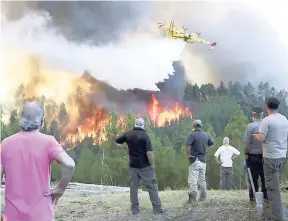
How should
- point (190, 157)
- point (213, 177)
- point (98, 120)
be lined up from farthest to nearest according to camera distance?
point (98, 120), point (213, 177), point (190, 157)

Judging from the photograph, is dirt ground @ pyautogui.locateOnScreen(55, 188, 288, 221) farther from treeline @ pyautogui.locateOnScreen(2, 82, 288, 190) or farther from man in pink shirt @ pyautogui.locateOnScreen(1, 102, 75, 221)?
treeline @ pyautogui.locateOnScreen(2, 82, 288, 190)

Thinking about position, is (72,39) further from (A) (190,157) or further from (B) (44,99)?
(A) (190,157)

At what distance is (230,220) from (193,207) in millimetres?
756

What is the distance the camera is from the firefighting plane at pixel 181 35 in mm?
10656

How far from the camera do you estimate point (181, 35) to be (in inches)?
425

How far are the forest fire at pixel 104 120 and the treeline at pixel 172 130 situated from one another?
11 cm

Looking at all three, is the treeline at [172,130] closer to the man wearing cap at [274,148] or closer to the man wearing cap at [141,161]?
the man wearing cap at [141,161]

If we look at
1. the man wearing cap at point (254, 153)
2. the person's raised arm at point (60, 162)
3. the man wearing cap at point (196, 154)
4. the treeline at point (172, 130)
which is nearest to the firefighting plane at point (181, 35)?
the treeline at point (172, 130)

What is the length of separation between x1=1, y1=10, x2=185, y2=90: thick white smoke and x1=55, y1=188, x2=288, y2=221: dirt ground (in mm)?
5101

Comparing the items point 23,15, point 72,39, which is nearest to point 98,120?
point 72,39

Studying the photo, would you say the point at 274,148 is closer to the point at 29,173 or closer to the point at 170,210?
the point at 170,210

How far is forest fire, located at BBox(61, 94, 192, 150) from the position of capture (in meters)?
11.2

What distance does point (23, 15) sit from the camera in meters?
10.8

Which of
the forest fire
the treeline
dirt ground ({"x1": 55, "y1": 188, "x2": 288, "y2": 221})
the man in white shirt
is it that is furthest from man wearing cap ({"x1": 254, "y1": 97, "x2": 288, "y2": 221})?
the forest fire
